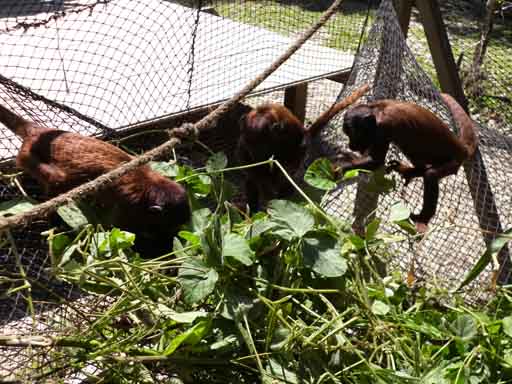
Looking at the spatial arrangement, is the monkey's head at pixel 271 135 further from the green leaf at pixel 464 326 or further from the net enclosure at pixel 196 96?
the green leaf at pixel 464 326

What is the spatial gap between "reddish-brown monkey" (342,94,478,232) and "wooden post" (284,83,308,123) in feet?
8.25

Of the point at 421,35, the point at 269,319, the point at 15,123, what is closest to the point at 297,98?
the point at 15,123

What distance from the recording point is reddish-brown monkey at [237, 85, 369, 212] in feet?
14.8

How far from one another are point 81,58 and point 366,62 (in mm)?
3430

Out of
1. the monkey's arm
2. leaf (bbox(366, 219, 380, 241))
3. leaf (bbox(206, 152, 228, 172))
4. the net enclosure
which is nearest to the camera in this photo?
leaf (bbox(366, 219, 380, 241))

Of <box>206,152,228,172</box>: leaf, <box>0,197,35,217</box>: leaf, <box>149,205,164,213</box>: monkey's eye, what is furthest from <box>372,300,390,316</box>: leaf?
<box>149,205,164,213</box>: monkey's eye

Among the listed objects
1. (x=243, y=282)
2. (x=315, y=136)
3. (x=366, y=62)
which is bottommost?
(x=315, y=136)

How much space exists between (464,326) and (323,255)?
52 centimetres

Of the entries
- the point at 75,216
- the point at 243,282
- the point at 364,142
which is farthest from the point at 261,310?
the point at 364,142

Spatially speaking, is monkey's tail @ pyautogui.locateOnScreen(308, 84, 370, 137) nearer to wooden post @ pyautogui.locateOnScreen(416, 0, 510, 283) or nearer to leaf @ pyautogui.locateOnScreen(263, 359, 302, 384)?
wooden post @ pyautogui.locateOnScreen(416, 0, 510, 283)

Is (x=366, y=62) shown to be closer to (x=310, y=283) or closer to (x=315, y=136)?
(x=315, y=136)

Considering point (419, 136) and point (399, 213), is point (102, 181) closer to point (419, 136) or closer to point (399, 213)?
point (399, 213)

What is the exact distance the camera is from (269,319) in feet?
6.41

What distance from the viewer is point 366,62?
159 inches
